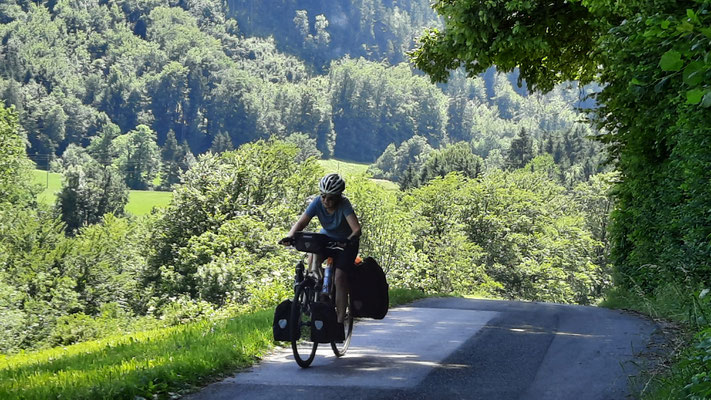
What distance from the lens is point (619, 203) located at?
17438 millimetres

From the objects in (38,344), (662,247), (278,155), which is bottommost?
(38,344)

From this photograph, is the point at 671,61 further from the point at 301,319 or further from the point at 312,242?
the point at 301,319

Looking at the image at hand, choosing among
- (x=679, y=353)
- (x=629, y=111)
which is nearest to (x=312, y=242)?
(x=679, y=353)

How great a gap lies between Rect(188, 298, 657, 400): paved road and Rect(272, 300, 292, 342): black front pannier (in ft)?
1.02

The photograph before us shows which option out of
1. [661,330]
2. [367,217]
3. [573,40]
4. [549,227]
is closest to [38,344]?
[367,217]

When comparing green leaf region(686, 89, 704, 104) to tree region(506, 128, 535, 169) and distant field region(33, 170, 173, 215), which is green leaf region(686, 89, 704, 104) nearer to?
distant field region(33, 170, 173, 215)

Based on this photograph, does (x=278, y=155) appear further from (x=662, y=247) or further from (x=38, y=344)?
(x=662, y=247)

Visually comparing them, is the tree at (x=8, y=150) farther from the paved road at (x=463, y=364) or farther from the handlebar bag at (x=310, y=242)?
the handlebar bag at (x=310, y=242)

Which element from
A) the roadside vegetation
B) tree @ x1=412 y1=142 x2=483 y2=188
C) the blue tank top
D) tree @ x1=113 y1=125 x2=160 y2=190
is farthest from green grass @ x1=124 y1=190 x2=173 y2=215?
the blue tank top

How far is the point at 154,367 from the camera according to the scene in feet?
24.1

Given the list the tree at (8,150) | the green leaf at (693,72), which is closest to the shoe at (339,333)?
the green leaf at (693,72)

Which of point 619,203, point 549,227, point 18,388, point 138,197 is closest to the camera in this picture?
point 18,388

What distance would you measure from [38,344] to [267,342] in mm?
30514

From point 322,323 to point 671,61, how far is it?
235 inches
